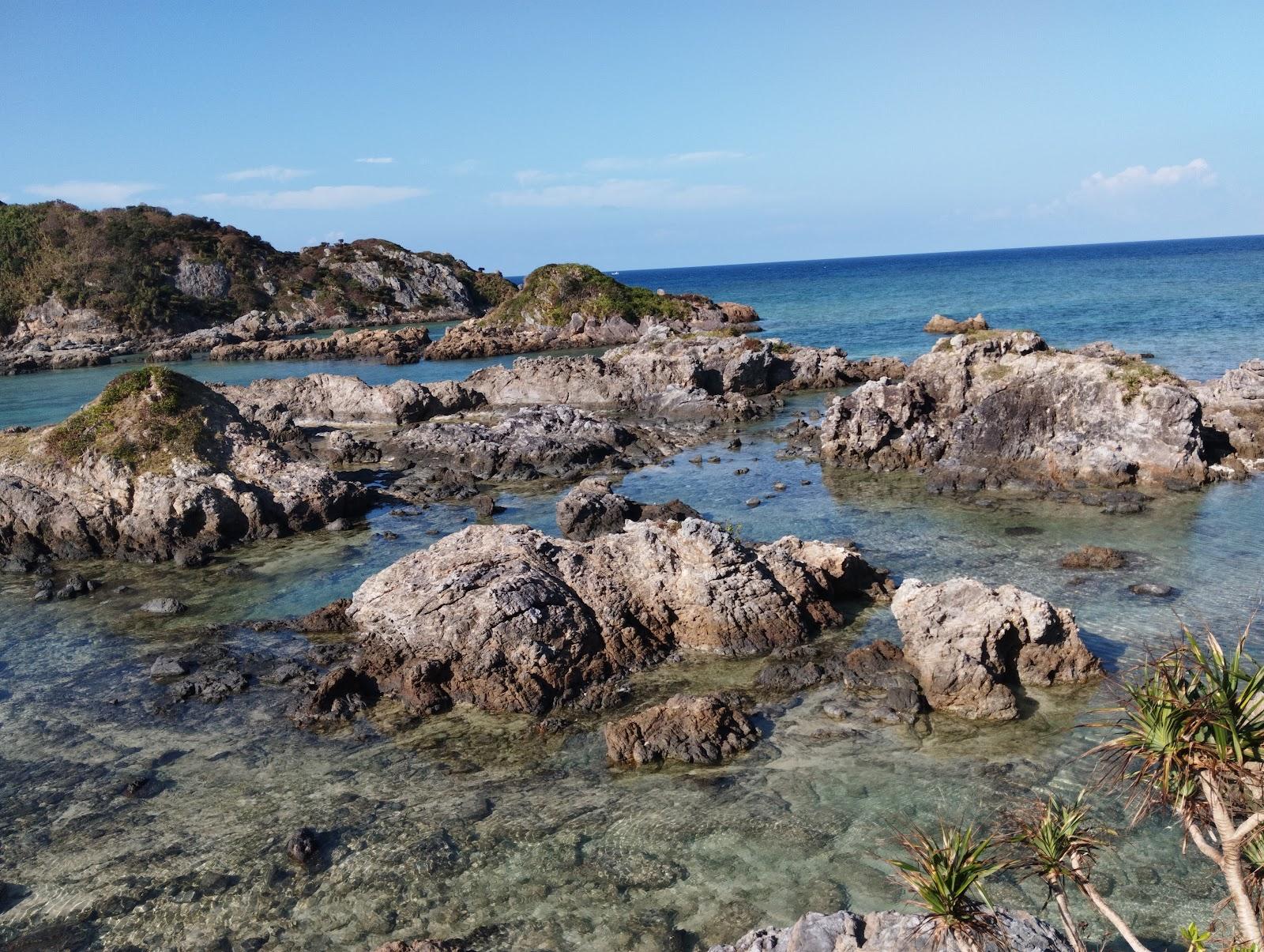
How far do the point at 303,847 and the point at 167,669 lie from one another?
30.2ft

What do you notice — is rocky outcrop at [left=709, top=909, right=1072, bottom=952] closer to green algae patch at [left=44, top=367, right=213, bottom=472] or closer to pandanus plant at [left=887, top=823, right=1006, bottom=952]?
pandanus plant at [left=887, top=823, right=1006, bottom=952]

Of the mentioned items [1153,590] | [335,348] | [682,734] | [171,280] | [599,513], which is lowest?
[682,734]

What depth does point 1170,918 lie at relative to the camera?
1200 cm

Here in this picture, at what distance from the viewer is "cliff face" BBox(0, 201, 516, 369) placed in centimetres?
11794

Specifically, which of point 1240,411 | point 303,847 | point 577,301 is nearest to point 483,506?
point 303,847

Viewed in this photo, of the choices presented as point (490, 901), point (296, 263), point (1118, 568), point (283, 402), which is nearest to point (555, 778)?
point (490, 901)

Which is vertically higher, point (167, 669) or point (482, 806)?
point (167, 669)

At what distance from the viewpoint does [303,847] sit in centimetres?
1430

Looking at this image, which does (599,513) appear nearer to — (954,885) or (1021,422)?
(1021,422)

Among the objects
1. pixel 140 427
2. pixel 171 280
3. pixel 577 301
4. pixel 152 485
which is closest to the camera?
pixel 152 485

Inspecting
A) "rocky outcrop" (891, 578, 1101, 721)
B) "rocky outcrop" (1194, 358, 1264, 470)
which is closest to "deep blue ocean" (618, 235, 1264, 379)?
"rocky outcrop" (1194, 358, 1264, 470)

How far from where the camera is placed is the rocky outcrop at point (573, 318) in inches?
3659

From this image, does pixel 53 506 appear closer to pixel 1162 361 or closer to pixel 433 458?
pixel 433 458

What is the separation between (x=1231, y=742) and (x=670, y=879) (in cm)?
829
